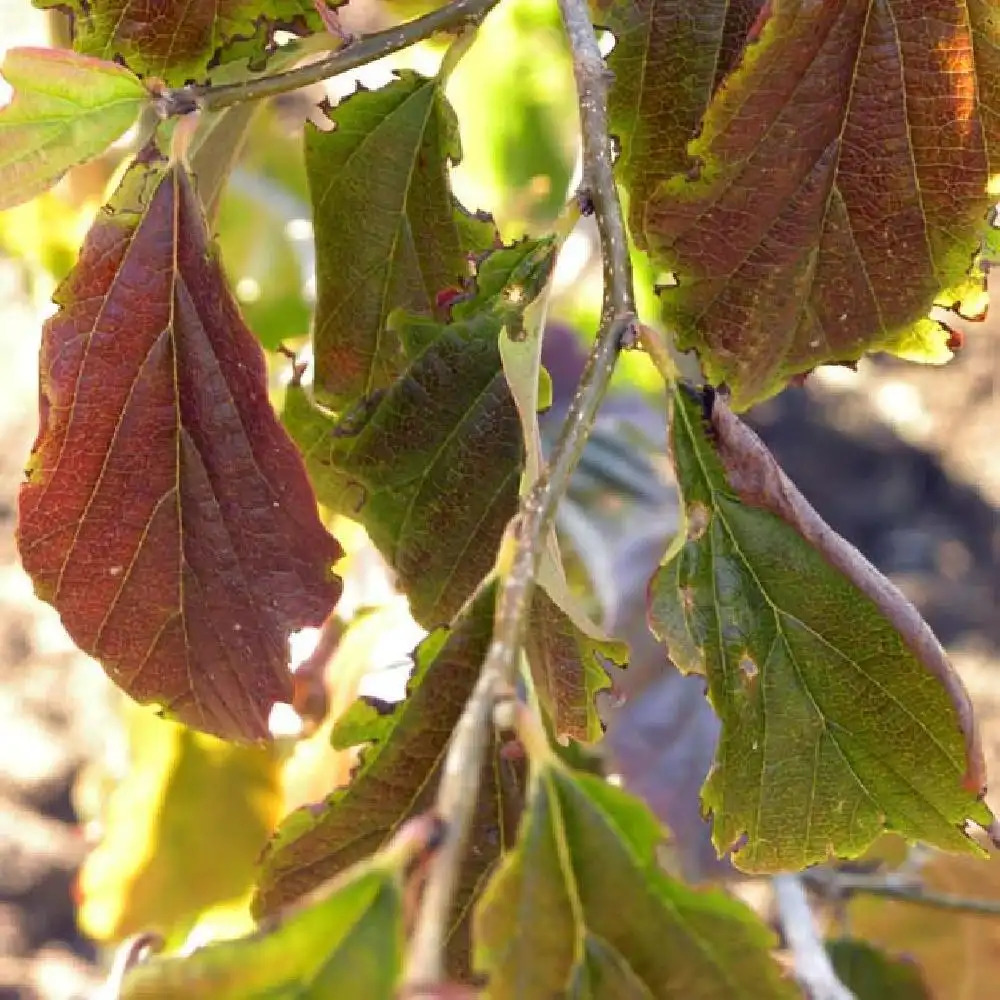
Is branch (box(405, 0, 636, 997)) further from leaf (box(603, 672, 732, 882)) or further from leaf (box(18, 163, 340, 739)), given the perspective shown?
leaf (box(603, 672, 732, 882))

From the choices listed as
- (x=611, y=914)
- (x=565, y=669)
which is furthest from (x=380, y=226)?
Answer: (x=611, y=914)

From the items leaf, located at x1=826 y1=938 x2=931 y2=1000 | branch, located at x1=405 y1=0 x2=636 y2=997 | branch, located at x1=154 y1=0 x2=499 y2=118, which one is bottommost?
leaf, located at x1=826 y1=938 x2=931 y2=1000

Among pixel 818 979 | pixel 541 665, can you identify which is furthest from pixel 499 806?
pixel 818 979

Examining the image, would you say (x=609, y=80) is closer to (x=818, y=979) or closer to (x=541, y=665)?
(x=541, y=665)

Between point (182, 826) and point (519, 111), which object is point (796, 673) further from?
point (519, 111)

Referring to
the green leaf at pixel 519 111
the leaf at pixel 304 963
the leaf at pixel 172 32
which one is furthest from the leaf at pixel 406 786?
the green leaf at pixel 519 111

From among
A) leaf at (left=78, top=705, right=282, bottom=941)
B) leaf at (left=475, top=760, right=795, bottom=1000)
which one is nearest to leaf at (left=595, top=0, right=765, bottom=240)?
leaf at (left=475, top=760, right=795, bottom=1000)
